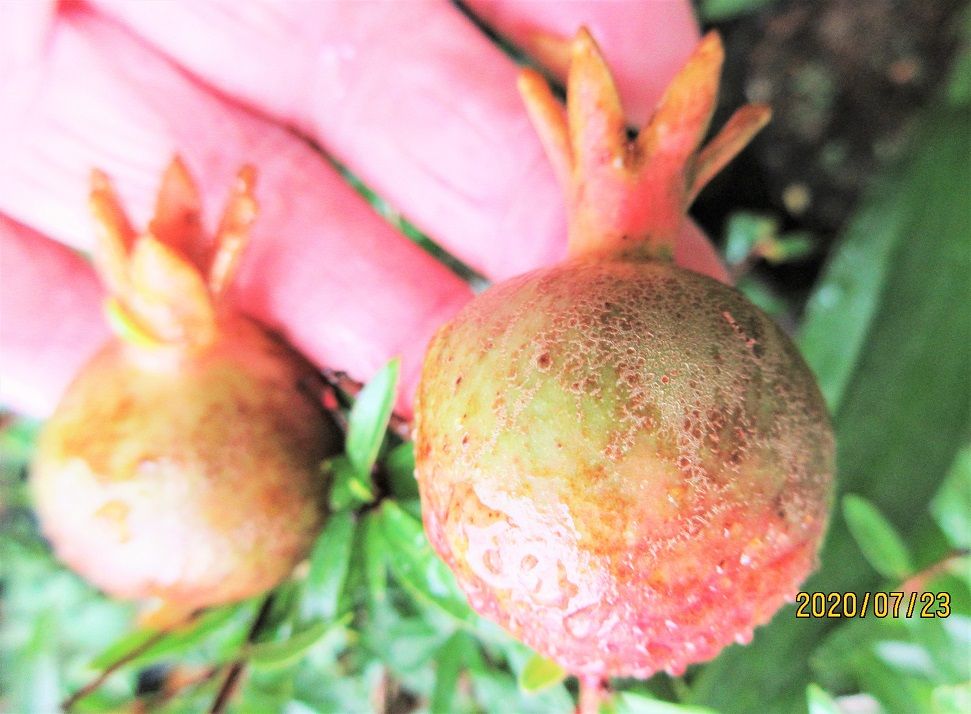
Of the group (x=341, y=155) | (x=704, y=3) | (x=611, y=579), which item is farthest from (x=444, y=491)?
(x=704, y=3)

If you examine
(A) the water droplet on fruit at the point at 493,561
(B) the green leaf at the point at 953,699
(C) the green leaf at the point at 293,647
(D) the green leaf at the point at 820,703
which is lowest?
(C) the green leaf at the point at 293,647

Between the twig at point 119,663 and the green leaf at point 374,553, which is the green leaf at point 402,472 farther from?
the twig at point 119,663

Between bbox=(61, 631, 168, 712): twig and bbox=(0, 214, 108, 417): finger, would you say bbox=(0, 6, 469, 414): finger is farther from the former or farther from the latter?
bbox=(61, 631, 168, 712): twig

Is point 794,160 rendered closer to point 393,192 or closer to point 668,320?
point 393,192

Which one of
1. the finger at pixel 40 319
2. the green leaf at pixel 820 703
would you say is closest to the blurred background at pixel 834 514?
the green leaf at pixel 820 703

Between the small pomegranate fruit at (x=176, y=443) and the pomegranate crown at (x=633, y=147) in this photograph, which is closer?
the pomegranate crown at (x=633, y=147)
